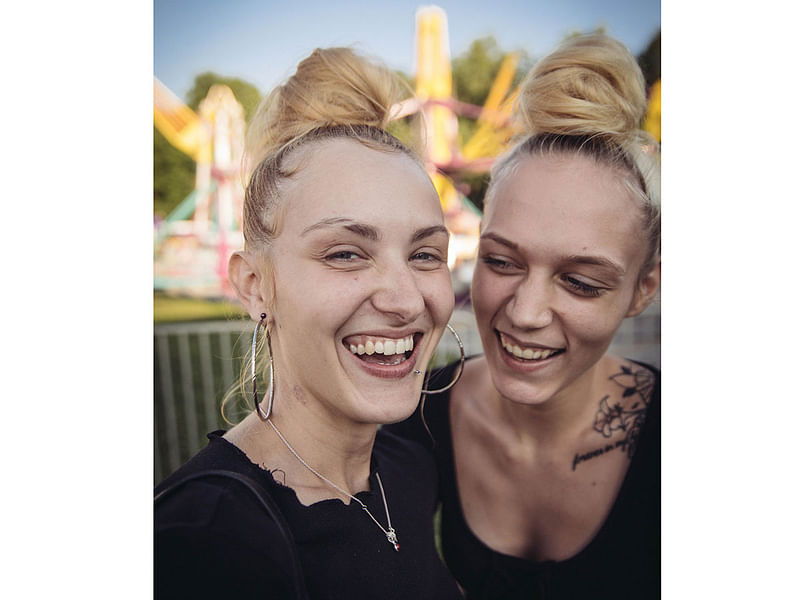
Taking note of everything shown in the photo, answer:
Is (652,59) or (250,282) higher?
(652,59)

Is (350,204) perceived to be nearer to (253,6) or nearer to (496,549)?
(253,6)

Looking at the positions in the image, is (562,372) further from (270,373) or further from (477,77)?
(477,77)

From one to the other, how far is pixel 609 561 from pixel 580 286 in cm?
73

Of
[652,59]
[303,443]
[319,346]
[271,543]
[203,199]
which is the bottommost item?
[271,543]

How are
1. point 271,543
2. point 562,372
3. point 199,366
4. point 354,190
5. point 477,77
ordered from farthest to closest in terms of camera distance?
point 199,366 < point 477,77 < point 562,372 < point 354,190 < point 271,543

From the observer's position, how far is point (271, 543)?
95 centimetres

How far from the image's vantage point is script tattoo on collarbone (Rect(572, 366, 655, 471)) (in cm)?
155

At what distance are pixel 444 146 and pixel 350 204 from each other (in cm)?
100

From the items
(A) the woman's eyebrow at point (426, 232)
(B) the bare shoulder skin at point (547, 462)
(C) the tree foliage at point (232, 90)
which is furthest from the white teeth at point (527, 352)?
(C) the tree foliage at point (232, 90)

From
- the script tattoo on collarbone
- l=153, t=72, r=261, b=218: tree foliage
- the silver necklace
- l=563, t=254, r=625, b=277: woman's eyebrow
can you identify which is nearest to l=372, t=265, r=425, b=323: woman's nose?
the silver necklace

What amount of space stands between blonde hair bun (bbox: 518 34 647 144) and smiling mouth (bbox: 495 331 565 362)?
20.2 inches

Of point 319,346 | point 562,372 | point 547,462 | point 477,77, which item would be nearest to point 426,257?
point 319,346

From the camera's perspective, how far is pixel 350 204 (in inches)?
40.9
